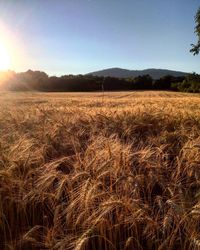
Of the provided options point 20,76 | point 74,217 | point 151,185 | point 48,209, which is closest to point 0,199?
point 48,209

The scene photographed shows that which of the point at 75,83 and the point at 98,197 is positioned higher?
the point at 98,197

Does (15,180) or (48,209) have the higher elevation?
(15,180)

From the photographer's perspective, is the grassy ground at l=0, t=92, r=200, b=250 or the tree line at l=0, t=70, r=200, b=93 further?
the tree line at l=0, t=70, r=200, b=93

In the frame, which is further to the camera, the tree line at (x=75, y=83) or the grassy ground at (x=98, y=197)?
the tree line at (x=75, y=83)

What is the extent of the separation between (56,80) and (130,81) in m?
15.1

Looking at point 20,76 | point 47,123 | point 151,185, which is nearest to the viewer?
point 151,185

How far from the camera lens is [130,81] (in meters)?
62.3

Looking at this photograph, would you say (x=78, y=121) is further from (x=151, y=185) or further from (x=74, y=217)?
(x=74, y=217)

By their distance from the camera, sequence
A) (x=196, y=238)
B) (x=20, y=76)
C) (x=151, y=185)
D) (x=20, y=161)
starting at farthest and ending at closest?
(x=20, y=76)
(x=20, y=161)
(x=151, y=185)
(x=196, y=238)

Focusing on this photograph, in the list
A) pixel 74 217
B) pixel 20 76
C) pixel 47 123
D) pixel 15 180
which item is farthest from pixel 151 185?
pixel 20 76

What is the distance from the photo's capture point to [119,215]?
249cm

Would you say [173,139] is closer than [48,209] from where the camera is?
No

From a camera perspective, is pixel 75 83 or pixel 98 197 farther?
pixel 75 83

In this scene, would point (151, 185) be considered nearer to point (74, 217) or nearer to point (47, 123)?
point (74, 217)
